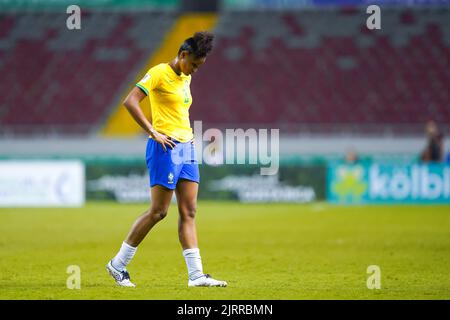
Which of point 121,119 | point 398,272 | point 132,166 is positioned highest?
point 121,119

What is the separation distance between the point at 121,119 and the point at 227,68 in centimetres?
498

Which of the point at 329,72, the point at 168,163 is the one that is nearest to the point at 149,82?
the point at 168,163

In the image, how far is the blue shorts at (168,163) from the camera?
891 centimetres

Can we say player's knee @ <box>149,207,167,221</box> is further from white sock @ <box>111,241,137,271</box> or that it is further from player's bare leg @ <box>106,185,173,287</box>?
white sock @ <box>111,241,137,271</box>

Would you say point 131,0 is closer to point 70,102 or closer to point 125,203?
point 70,102

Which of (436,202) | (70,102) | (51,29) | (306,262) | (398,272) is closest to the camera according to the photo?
(398,272)

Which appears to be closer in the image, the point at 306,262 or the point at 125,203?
the point at 306,262

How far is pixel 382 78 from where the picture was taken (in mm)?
35875

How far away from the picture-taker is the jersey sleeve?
8.77 metres

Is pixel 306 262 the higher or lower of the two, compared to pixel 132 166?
lower

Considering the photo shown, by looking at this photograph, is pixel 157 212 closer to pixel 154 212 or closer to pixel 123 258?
pixel 154 212

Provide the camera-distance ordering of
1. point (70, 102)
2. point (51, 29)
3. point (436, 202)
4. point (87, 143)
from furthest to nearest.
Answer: point (51, 29)
point (70, 102)
point (87, 143)
point (436, 202)

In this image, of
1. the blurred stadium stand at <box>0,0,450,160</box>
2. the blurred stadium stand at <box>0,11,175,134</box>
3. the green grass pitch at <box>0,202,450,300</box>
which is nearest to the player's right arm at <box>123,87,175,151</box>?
the green grass pitch at <box>0,202,450,300</box>

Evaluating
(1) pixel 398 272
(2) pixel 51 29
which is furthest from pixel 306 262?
(2) pixel 51 29
